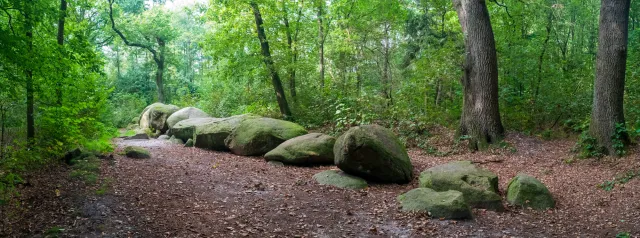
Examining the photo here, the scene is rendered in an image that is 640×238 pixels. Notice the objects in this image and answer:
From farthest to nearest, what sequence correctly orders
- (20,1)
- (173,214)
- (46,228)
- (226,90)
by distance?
(226,90) → (173,214) → (20,1) → (46,228)

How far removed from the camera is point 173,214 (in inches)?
237

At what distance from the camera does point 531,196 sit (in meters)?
6.84

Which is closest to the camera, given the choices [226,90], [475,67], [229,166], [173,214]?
[173,214]

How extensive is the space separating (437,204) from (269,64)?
34.1 feet

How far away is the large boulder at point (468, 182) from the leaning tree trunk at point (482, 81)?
10.4 feet

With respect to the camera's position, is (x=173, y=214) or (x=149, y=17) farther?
(x=149, y=17)

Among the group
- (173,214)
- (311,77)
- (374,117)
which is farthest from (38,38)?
(311,77)

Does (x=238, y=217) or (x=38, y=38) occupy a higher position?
(x=38, y=38)

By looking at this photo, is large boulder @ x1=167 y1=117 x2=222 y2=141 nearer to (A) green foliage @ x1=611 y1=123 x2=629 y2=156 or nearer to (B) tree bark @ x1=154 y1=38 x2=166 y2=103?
(A) green foliage @ x1=611 y1=123 x2=629 y2=156

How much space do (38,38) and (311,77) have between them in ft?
39.8

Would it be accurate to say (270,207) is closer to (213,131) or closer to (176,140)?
(213,131)

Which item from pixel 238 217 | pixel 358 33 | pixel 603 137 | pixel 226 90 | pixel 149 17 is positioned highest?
pixel 149 17

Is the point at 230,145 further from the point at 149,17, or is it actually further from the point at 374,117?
the point at 149,17

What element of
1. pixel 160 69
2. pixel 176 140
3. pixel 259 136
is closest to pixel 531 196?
pixel 259 136
